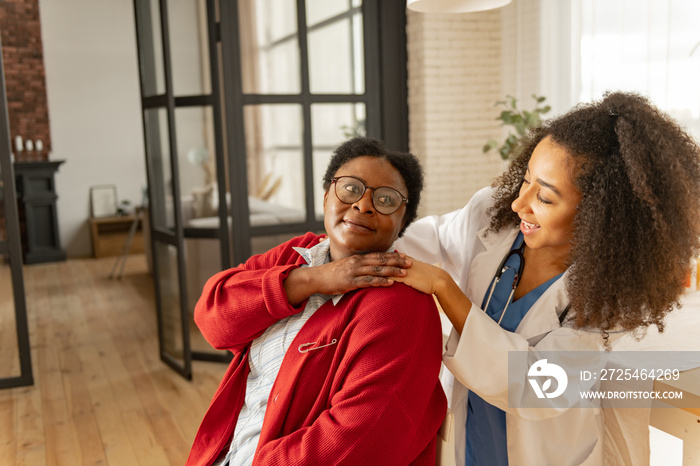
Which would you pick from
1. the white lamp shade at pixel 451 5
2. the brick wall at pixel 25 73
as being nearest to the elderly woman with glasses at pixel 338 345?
the white lamp shade at pixel 451 5

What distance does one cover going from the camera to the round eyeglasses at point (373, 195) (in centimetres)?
138

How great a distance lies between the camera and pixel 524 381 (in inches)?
52.2

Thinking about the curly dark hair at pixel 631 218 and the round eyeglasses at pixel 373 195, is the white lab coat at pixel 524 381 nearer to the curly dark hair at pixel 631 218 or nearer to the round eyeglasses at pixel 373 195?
the curly dark hair at pixel 631 218

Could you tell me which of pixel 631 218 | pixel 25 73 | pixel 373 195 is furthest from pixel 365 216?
pixel 25 73

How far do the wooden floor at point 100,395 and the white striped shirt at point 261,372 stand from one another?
1.48m

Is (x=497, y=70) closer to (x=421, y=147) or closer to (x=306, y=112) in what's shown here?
(x=421, y=147)

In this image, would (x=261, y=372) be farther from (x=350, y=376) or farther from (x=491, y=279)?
(x=491, y=279)

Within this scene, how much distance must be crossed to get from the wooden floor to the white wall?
291cm

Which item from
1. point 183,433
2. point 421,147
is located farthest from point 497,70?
point 183,433

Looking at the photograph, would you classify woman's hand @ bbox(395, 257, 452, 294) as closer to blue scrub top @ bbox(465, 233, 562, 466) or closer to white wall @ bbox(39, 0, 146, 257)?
blue scrub top @ bbox(465, 233, 562, 466)

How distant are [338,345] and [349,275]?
0.15 metres

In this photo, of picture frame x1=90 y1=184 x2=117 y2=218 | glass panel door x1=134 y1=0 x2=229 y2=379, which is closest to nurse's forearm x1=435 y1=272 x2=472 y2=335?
glass panel door x1=134 y1=0 x2=229 y2=379

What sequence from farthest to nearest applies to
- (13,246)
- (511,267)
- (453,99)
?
1. (453,99)
2. (13,246)
3. (511,267)

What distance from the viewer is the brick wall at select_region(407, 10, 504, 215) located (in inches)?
181
